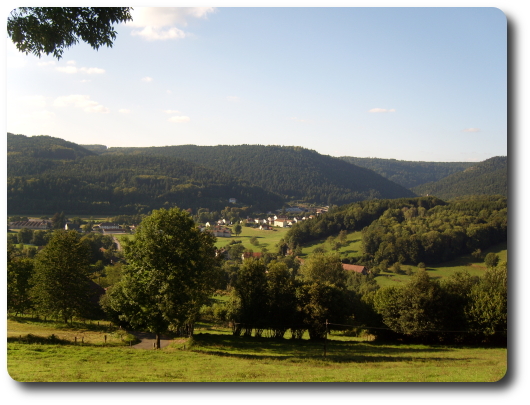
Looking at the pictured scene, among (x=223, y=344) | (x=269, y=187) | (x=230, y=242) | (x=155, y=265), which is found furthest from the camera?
(x=269, y=187)

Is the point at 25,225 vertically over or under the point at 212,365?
over

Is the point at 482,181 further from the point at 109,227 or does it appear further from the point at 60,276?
the point at 60,276

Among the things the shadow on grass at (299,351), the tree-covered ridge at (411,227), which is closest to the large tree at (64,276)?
the shadow on grass at (299,351)

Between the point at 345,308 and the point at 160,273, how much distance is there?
7136 millimetres

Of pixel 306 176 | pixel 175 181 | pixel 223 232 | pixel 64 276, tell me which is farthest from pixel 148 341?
pixel 306 176

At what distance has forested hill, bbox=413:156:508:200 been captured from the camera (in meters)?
6.22

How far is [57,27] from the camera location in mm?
5285

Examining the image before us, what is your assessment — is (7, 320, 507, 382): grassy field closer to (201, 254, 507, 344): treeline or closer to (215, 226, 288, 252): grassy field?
(201, 254, 507, 344): treeline

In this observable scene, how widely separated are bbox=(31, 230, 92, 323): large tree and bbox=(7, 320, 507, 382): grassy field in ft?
4.14

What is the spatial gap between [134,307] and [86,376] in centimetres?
244

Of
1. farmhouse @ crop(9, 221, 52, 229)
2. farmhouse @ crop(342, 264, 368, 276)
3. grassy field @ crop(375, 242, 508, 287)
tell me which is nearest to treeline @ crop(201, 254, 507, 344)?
grassy field @ crop(375, 242, 508, 287)
